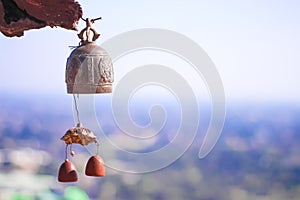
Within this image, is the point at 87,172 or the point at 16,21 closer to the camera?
the point at 16,21

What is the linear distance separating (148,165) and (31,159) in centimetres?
252

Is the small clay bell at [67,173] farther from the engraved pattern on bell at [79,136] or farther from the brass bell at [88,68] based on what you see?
the brass bell at [88,68]

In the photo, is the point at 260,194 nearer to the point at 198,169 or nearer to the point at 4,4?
the point at 198,169

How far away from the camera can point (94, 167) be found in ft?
6.76

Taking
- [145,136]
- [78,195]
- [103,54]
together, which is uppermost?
[103,54]

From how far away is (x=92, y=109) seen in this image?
2.33m

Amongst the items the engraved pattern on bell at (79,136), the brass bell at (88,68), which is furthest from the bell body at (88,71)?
the engraved pattern on bell at (79,136)

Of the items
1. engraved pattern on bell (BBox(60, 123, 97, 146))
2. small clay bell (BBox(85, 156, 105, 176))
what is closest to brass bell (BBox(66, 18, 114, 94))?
engraved pattern on bell (BBox(60, 123, 97, 146))

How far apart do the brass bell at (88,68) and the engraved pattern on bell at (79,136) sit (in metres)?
0.18

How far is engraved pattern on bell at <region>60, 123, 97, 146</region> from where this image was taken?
2006 mm

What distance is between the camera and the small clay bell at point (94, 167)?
2.06m

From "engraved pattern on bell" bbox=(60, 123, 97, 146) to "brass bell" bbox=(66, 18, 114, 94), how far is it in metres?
0.18

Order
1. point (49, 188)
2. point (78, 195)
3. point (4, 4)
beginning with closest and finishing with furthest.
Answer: point (4, 4) < point (78, 195) < point (49, 188)

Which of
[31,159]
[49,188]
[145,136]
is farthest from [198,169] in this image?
[145,136]
